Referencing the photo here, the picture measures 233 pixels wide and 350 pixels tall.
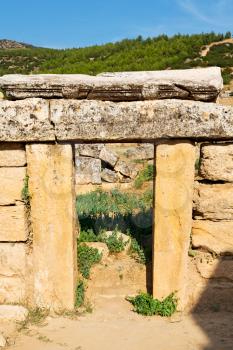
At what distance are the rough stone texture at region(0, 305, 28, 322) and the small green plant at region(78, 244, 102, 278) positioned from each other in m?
0.94

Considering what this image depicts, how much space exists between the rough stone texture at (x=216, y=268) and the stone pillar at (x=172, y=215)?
275 millimetres

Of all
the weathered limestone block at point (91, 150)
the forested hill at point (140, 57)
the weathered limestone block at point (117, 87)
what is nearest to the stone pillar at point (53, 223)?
the weathered limestone block at point (117, 87)

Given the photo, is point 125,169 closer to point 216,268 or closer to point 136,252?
point 136,252

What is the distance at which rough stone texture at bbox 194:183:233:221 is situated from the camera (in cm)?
522

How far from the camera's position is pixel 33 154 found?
16.5 ft

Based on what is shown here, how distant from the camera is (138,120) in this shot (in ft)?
16.0

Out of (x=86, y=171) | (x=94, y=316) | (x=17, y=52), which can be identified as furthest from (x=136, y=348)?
(x=17, y=52)

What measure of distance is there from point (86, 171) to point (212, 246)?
255 inches

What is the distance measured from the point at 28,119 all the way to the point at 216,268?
2888mm

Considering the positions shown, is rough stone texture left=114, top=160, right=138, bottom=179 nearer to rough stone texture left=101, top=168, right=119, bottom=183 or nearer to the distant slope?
rough stone texture left=101, top=168, right=119, bottom=183

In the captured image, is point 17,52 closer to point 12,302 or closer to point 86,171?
point 86,171

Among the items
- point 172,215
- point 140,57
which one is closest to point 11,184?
point 172,215

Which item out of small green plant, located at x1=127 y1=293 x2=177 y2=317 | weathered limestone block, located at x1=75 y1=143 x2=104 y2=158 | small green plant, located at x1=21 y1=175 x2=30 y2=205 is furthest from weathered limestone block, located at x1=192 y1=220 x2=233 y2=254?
weathered limestone block, located at x1=75 y1=143 x2=104 y2=158

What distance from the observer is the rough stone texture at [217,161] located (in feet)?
16.8
